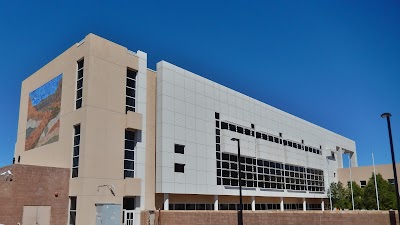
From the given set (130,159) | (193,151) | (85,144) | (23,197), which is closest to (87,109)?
(85,144)

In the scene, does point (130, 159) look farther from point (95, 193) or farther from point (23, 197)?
point (23, 197)

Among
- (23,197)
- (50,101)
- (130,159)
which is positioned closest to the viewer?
(23,197)

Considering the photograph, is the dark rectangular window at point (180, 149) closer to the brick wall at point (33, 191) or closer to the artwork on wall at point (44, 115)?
the brick wall at point (33, 191)

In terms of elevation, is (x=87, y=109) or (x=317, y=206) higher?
(x=87, y=109)

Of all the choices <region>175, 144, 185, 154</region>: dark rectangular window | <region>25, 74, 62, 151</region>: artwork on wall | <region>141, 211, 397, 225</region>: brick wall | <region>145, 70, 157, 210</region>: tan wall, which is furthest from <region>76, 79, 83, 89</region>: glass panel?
<region>141, 211, 397, 225</region>: brick wall

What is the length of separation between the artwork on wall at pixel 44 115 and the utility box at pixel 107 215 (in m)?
9.20

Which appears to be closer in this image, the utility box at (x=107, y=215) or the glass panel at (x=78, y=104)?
the utility box at (x=107, y=215)

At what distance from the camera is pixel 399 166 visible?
67.6 metres

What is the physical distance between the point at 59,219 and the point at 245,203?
25253mm

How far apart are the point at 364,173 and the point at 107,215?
57.4m

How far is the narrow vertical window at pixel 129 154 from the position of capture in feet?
117

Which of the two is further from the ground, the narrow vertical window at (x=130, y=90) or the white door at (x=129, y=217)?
the narrow vertical window at (x=130, y=90)

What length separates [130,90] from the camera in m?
37.7

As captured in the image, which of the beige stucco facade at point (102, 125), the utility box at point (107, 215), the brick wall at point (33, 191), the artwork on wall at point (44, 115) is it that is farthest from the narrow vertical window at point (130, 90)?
the utility box at point (107, 215)
